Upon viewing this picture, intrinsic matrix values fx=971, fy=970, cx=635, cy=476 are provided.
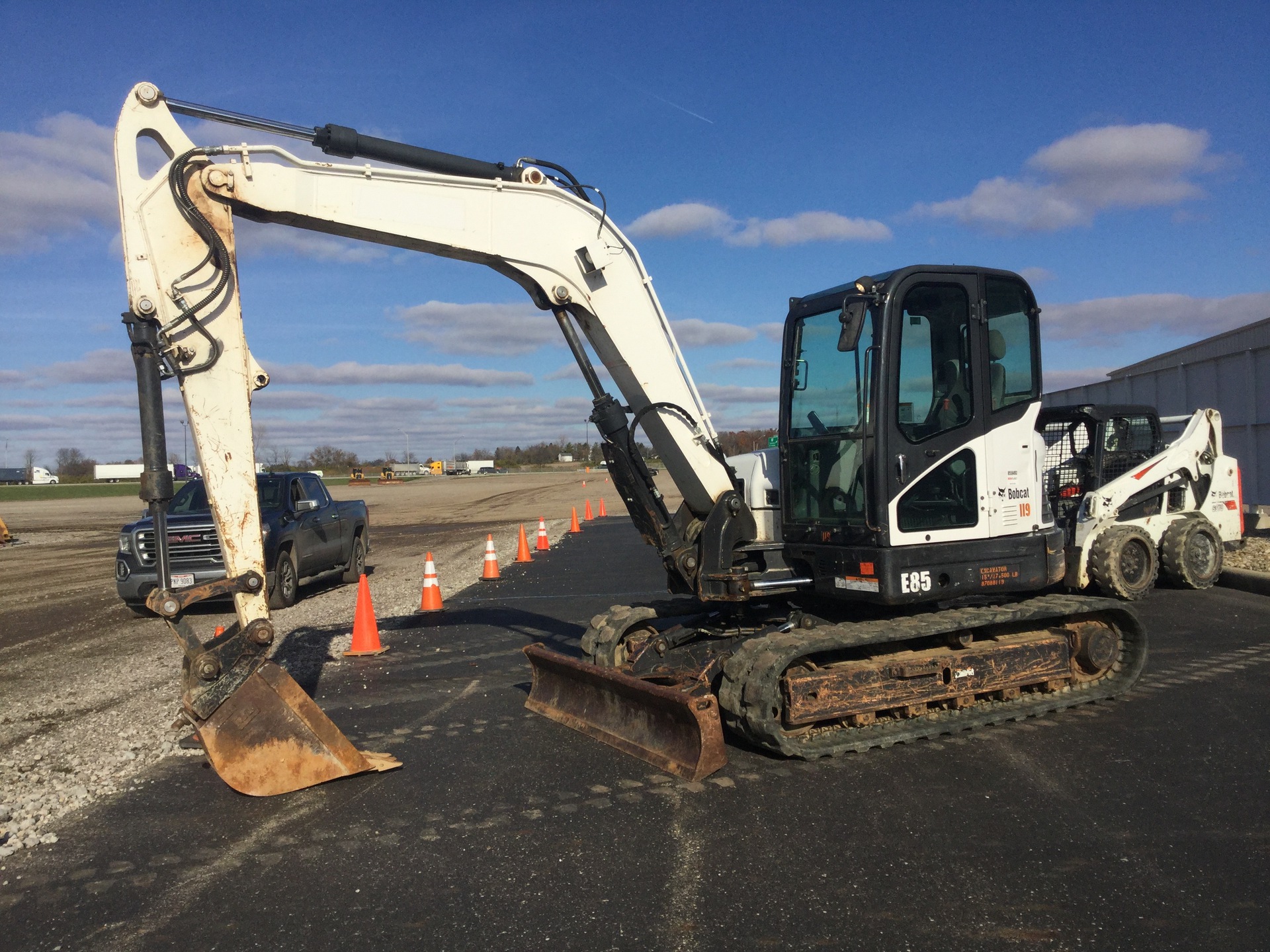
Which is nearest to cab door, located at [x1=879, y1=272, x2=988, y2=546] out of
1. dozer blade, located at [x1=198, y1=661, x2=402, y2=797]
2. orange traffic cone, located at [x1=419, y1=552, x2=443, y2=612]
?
dozer blade, located at [x1=198, y1=661, x2=402, y2=797]

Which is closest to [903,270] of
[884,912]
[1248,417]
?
[884,912]

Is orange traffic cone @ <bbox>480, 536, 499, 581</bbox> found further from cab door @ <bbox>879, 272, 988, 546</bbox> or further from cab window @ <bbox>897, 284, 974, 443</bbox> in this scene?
cab window @ <bbox>897, 284, 974, 443</bbox>

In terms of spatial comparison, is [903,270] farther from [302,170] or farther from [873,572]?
[302,170]

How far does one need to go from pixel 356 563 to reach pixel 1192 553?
12.6 meters

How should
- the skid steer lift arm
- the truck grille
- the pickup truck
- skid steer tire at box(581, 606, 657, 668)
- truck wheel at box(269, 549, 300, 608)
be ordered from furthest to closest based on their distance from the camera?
truck wheel at box(269, 549, 300, 608) < the truck grille < the pickup truck < skid steer tire at box(581, 606, 657, 668) < the skid steer lift arm

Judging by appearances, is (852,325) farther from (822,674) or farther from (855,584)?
(822,674)

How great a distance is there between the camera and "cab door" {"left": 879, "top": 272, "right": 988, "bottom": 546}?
6156mm

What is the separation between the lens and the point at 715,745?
5.57 meters

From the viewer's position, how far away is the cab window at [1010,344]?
655 cm

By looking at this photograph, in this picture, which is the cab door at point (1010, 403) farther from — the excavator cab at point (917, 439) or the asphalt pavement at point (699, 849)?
the asphalt pavement at point (699, 849)

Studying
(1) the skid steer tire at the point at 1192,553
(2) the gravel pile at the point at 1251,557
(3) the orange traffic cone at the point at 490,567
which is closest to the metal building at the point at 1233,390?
(2) the gravel pile at the point at 1251,557

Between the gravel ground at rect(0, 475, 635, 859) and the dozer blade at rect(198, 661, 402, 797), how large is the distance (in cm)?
90

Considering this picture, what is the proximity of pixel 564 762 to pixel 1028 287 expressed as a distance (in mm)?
4529

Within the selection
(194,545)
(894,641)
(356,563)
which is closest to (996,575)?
(894,641)
